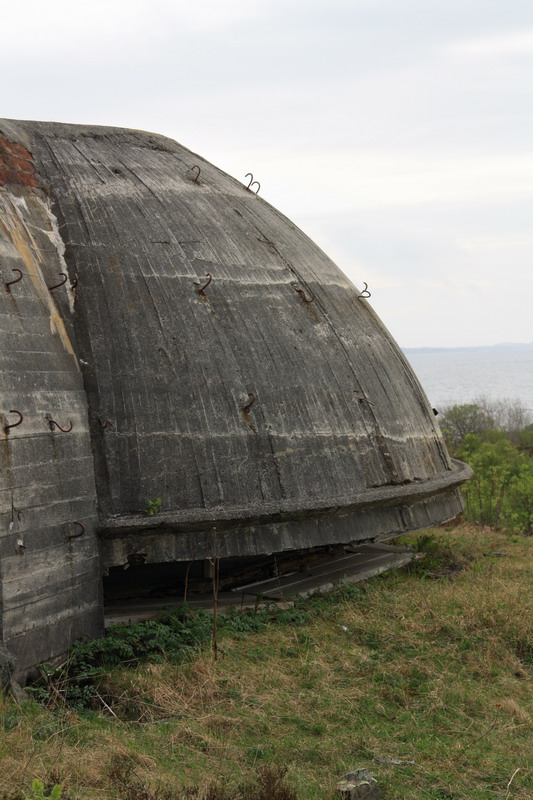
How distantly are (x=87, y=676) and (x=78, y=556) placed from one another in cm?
105

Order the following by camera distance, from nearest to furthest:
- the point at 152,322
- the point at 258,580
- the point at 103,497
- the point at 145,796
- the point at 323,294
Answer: the point at 145,796 < the point at 103,497 < the point at 152,322 < the point at 258,580 < the point at 323,294

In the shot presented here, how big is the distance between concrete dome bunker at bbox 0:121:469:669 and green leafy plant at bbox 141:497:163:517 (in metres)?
0.08

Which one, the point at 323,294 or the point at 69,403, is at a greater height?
the point at 323,294

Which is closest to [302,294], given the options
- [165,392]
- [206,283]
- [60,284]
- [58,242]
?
[206,283]

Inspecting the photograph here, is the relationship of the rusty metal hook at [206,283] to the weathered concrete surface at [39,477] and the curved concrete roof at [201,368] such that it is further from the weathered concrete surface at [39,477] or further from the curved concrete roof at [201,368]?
the weathered concrete surface at [39,477]

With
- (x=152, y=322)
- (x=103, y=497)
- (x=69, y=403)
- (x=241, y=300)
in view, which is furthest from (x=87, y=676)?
(x=241, y=300)

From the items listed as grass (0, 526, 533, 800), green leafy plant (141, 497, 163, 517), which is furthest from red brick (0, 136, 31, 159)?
grass (0, 526, 533, 800)

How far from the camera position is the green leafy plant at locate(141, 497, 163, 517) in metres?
8.29

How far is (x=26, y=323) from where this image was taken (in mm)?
7836

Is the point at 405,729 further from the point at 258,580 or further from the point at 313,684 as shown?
the point at 258,580

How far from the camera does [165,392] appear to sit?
8906 millimetres

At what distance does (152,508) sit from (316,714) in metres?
2.61

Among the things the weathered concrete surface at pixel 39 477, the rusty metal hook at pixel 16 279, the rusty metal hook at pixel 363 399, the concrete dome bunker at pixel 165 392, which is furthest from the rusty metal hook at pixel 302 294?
the rusty metal hook at pixel 16 279

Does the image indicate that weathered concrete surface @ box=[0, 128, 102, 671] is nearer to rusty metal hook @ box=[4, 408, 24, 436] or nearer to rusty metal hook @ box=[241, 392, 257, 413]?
rusty metal hook @ box=[4, 408, 24, 436]
